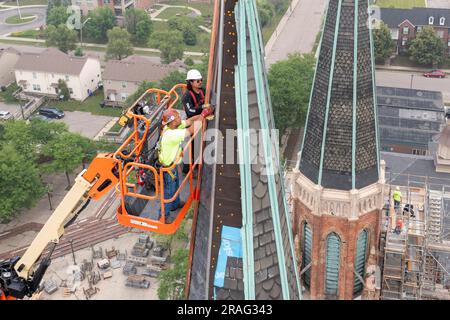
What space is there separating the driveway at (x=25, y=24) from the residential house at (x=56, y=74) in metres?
34.3

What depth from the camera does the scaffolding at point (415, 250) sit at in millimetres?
33875

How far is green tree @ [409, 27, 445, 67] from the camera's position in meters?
105

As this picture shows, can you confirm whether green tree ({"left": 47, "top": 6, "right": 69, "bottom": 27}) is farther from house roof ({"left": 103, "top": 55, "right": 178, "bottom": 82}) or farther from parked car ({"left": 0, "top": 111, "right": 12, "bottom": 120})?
parked car ({"left": 0, "top": 111, "right": 12, "bottom": 120})

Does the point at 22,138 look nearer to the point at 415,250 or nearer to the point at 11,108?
the point at 11,108

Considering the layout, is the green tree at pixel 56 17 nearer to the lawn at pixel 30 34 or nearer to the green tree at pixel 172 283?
the lawn at pixel 30 34

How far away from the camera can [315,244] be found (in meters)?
31.3

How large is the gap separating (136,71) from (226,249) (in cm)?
8782

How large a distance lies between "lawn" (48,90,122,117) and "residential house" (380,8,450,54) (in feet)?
170

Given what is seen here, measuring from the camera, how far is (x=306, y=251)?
32312mm

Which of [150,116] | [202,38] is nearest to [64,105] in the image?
[202,38]

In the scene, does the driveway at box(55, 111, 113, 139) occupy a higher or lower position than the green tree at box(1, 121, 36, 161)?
lower

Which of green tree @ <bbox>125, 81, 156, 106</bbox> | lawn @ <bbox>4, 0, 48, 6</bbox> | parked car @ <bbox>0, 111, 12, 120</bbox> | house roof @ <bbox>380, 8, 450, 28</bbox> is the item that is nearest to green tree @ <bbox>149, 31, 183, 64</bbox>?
green tree @ <bbox>125, 81, 156, 106</bbox>
